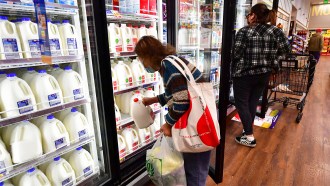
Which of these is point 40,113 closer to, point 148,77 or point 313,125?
point 148,77

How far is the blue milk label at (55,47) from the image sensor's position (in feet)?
4.92

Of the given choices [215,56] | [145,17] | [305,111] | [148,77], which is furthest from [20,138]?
[305,111]

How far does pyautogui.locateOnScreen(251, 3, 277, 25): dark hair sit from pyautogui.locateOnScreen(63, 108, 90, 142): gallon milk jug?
2.18m

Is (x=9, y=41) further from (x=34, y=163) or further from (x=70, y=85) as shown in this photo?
(x=34, y=163)

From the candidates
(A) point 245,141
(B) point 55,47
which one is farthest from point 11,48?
(A) point 245,141

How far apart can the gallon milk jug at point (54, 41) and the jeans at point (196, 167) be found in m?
1.18

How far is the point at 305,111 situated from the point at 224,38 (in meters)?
3.58

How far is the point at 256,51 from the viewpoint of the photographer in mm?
2434

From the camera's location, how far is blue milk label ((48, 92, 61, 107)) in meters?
1.50

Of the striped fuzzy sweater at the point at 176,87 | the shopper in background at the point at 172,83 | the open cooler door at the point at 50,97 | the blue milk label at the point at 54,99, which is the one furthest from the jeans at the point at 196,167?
the blue milk label at the point at 54,99

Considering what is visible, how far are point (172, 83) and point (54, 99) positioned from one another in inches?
35.5

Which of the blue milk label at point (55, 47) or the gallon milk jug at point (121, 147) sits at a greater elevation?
the blue milk label at point (55, 47)

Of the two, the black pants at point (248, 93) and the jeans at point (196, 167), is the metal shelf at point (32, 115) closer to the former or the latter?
the jeans at point (196, 167)

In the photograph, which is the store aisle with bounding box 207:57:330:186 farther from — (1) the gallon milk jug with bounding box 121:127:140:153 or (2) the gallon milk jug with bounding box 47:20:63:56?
(2) the gallon milk jug with bounding box 47:20:63:56
